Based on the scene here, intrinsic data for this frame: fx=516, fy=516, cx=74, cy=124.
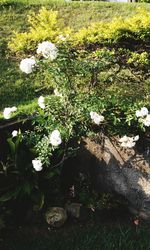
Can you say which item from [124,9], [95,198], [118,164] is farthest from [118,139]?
[124,9]

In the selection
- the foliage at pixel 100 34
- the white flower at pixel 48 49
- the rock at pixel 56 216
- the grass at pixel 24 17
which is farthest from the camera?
the grass at pixel 24 17

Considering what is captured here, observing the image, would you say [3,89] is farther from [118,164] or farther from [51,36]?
[118,164]

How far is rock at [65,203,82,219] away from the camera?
→ 748 centimetres

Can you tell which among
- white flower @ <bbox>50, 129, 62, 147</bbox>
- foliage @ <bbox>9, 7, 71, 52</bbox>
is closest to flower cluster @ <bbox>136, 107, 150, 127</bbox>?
white flower @ <bbox>50, 129, 62, 147</bbox>

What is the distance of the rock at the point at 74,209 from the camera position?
7480 mm

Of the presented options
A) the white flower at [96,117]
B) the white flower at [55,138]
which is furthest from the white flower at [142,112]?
the white flower at [55,138]

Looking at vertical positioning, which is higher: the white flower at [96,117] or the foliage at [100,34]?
the foliage at [100,34]

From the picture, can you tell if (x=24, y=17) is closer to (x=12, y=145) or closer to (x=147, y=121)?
(x=12, y=145)

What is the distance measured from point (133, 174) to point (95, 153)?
2.16 ft

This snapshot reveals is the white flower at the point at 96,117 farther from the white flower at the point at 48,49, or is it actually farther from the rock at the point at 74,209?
the rock at the point at 74,209

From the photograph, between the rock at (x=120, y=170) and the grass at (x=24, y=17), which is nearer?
the rock at (x=120, y=170)

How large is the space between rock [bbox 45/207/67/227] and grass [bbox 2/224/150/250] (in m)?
0.12

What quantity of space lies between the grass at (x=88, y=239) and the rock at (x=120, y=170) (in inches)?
16.6

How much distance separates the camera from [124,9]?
12.3 m
